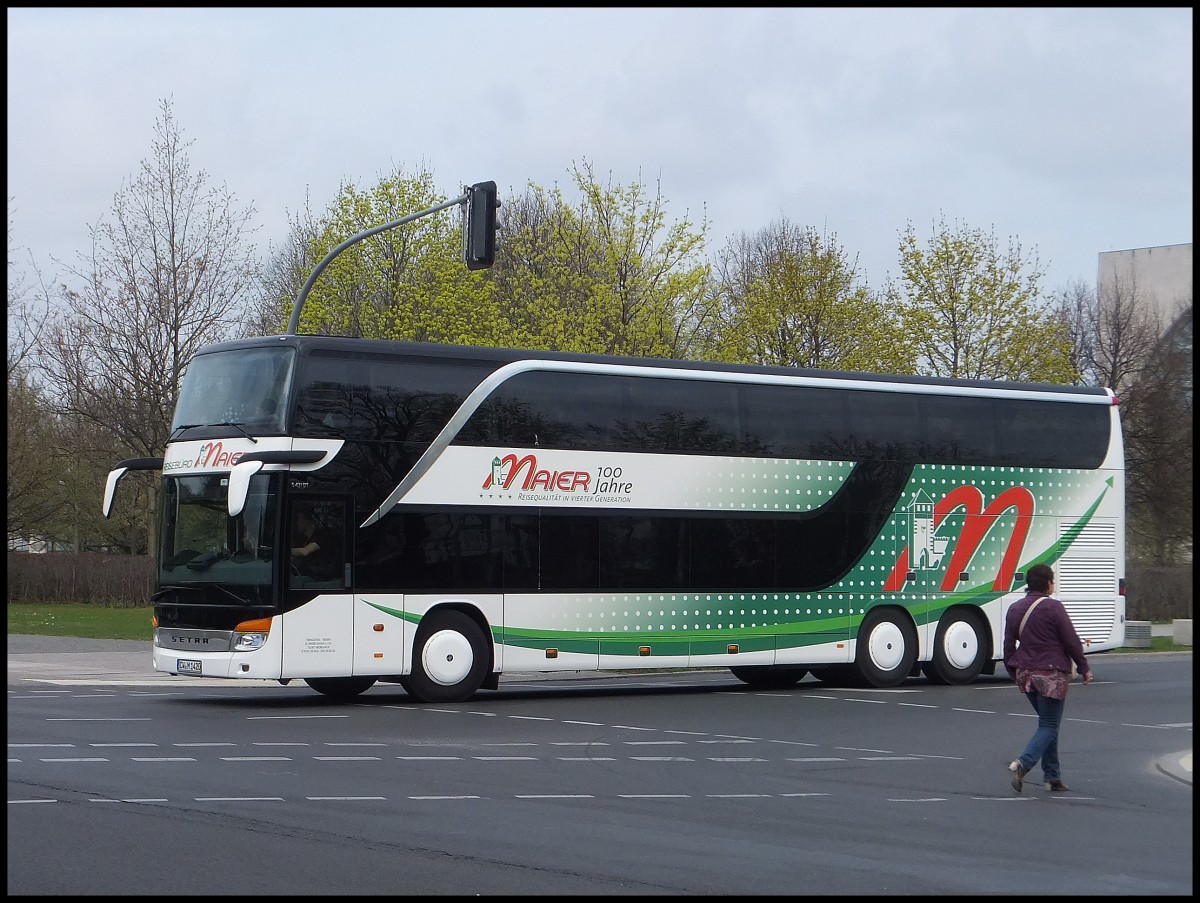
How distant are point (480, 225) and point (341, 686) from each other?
6.42 meters

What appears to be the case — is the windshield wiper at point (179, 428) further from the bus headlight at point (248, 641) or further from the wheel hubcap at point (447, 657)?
the wheel hubcap at point (447, 657)

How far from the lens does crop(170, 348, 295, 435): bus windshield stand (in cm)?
1947

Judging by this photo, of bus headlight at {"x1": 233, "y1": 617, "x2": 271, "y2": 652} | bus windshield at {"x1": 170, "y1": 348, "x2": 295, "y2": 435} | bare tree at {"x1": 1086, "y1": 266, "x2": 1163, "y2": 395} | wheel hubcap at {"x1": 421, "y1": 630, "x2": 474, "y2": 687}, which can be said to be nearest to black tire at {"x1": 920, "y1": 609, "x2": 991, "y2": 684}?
wheel hubcap at {"x1": 421, "y1": 630, "x2": 474, "y2": 687}

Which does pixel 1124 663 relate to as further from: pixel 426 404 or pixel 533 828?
pixel 533 828

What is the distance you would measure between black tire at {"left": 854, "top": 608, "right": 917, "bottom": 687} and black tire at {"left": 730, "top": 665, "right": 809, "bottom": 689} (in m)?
1.14

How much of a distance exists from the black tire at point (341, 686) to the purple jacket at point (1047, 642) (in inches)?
416

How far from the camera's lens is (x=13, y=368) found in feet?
185

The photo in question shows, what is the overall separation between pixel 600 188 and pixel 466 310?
480 cm

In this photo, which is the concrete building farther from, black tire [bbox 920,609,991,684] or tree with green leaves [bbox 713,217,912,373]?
black tire [bbox 920,609,991,684]

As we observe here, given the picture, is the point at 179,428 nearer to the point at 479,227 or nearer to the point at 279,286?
the point at 479,227

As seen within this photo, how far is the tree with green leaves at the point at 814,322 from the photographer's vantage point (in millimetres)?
48188

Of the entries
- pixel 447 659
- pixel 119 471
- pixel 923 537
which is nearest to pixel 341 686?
pixel 447 659

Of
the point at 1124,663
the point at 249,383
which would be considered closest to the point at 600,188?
the point at 1124,663

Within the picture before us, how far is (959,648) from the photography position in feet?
81.0
